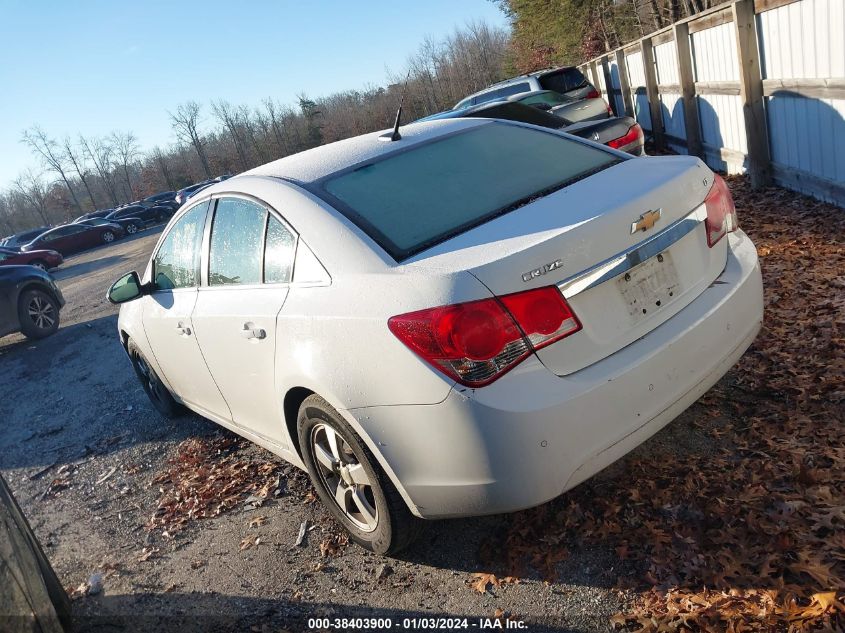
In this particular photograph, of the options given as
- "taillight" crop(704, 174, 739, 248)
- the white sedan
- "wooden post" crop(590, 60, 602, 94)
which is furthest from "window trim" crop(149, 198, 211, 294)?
"wooden post" crop(590, 60, 602, 94)

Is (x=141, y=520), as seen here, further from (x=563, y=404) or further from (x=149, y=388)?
(x=563, y=404)

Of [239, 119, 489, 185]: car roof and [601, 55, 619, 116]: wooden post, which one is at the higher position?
[239, 119, 489, 185]: car roof

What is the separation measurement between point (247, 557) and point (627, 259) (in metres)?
2.32

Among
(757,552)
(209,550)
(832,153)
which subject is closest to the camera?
(757,552)

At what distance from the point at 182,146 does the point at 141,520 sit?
289ft

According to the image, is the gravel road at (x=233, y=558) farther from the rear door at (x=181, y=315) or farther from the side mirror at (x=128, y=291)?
the side mirror at (x=128, y=291)

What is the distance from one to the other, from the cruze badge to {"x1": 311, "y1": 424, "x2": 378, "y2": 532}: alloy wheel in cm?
Answer: 107

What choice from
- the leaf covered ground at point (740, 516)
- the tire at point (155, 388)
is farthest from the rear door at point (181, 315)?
the leaf covered ground at point (740, 516)

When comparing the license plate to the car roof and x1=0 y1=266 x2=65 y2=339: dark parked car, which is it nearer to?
the car roof

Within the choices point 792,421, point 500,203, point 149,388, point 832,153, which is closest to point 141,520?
point 149,388

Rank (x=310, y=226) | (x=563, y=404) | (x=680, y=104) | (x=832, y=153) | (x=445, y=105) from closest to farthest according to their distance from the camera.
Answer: (x=563, y=404), (x=310, y=226), (x=832, y=153), (x=680, y=104), (x=445, y=105)

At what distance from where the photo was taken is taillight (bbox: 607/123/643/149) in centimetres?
687

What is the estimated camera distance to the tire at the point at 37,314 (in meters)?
10.8

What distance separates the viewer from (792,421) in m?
3.24
